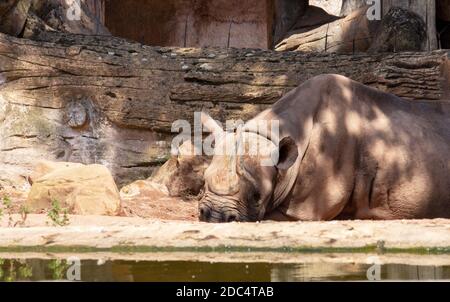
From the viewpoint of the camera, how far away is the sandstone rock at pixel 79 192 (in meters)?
10.8

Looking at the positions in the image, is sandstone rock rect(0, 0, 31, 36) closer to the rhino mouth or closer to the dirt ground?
the dirt ground

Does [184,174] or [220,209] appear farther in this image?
[184,174]

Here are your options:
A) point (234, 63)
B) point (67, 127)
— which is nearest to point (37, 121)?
point (67, 127)

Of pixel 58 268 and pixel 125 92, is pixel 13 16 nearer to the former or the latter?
pixel 125 92

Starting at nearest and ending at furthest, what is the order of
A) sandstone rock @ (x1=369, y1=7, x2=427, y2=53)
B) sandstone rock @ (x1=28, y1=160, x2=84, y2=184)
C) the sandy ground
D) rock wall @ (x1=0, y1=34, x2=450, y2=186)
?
the sandy ground, sandstone rock @ (x1=28, y1=160, x2=84, y2=184), rock wall @ (x1=0, y1=34, x2=450, y2=186), sandstone rock @ (x1=369, y1=7, x2=427, y2=53)

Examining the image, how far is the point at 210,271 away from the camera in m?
6.60

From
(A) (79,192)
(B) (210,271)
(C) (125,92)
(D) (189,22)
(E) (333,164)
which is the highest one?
(D) (189,22)

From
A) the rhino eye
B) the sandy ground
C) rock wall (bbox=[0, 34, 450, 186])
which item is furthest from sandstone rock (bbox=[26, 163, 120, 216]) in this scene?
the sandy ground

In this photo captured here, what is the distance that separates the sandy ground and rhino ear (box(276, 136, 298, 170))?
8.37ft

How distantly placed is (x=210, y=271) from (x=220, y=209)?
3.67 metres

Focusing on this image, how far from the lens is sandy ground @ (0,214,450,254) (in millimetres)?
7262

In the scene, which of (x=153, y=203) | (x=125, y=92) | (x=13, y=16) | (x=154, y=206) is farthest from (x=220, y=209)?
(x=13, y=16)

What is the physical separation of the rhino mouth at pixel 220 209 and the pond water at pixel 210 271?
10.8 feet

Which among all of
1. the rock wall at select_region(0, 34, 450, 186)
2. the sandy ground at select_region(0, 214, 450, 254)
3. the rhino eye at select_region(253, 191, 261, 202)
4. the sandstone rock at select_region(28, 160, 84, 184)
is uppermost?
the rock wall at select_region(0, 34, 450, 186)
